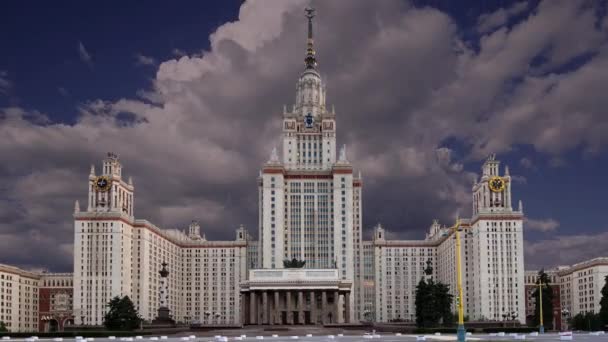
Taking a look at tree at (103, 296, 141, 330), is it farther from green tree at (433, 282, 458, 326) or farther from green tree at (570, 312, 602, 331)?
green tree at (570, 312, 602, 331)

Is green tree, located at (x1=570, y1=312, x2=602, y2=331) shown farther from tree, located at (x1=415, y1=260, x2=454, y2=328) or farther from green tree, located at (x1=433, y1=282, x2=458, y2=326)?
tree, located at (x1=415, y1=260, x2=454, y2=328)

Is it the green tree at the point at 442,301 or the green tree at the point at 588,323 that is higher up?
the green tree at the point at 442,301

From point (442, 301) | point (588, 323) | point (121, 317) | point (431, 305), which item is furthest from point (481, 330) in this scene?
point (121, 317)

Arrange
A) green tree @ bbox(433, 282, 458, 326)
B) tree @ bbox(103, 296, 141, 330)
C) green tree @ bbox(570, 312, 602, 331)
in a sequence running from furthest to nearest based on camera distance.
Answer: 1. green tree @ bbox(570, 312, 602, 331)
2. green tree @ bbox(433, 282, 458, 326)
3. tree @ bbox(103, 296, 141, 330)

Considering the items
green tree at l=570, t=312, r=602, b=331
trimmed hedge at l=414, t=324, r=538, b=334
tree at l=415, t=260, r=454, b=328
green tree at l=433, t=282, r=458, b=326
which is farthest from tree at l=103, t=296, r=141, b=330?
green tree at l=570, t=312, r=602, b=331

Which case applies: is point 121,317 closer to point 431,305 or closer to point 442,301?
point 431,305

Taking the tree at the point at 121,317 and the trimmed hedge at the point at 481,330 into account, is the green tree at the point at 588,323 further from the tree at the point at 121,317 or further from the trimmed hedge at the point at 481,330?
the tree at the point at 121,317

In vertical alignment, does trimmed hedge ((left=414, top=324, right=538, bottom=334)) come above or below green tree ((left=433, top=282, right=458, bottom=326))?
below

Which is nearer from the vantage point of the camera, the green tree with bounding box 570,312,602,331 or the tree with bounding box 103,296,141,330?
the tree with bounding box 103,296,141,330

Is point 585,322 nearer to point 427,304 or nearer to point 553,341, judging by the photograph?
point 427,304

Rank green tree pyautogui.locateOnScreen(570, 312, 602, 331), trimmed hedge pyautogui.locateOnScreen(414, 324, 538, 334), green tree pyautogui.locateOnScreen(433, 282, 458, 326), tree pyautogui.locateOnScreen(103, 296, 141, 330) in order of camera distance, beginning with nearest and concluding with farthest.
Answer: trimmed hedge pyautogui.locateOnScreen(414, 324, 538, 334)
tree pyautogui.locateOnScreen(103, 296, 141, 330)
green tree pyautogui.locateOnScreen(433, 282, 458, 326)
green tree pyautogui.locateOnScreen(570, 312, 602, 331)

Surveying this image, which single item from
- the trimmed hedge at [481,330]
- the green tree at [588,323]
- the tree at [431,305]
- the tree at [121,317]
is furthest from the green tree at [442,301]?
the tree at [121,317]

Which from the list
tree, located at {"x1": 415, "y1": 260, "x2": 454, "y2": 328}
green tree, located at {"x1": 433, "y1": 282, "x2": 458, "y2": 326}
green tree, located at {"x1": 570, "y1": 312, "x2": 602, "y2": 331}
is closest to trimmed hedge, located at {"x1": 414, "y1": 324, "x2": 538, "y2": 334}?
tree, located at {"x1": 415, "y1": 260, "x2": 454, "y2": 328}

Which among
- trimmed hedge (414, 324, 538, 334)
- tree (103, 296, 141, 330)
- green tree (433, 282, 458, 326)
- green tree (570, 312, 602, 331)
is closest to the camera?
trimmed hedge (414, 324, 538, 334)
